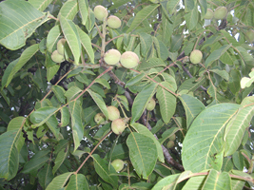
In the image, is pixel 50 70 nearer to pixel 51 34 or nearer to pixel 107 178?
pixel 51 34

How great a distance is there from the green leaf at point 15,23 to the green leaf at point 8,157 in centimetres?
49

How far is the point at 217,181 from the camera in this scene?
1.45 ft

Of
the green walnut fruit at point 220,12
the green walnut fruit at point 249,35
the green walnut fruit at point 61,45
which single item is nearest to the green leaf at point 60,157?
the green walnut fruit at point 61,45

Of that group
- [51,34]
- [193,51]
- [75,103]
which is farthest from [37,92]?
[193,51]

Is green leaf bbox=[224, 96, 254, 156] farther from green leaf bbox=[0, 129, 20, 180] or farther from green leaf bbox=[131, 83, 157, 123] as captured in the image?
green leaf bbox=[0, 129, 20, 180]

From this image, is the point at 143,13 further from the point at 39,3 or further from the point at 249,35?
the point at 249,35

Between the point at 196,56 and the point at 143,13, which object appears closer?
the point at 143,13

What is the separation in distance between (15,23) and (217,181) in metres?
0.75

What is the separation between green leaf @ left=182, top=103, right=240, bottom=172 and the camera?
Result: 521mm

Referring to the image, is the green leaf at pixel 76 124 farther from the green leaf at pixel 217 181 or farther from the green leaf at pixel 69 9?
the green leaf at pixel 217 181

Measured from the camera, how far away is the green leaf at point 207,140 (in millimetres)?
521

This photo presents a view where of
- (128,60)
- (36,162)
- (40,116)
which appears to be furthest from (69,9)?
(36,162)

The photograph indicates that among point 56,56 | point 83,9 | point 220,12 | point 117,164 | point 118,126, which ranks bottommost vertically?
point 117,164

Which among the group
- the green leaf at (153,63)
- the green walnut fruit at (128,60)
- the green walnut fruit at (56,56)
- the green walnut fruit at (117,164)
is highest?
the green walnut fruit at (56,56)
